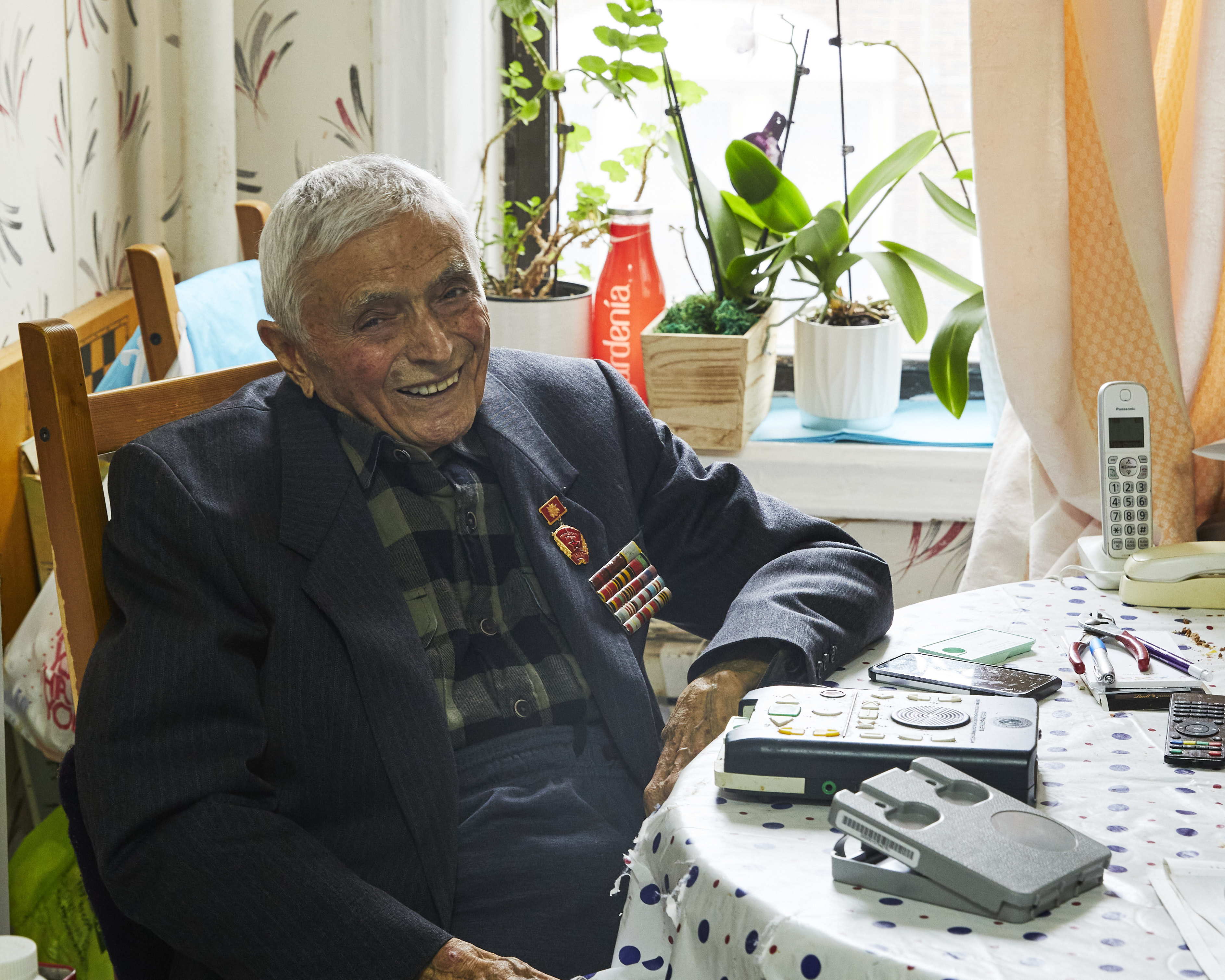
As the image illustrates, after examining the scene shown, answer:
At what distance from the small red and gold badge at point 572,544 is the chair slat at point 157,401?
15.3 inches

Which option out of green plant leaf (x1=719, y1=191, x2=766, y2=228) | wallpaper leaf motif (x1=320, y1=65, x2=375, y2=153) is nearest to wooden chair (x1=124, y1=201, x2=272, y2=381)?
wallpaper leaf motif (x1=320, y1=65, x2=375, y2=153)

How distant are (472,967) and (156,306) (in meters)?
1.01

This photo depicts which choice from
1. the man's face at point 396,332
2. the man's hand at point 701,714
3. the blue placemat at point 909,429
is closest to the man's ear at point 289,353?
the man's face at point 396,332

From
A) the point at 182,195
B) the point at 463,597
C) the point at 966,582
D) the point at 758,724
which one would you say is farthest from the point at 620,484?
the point at 182,195

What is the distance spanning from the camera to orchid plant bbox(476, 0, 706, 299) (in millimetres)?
1992

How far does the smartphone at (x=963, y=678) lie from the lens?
967 mm

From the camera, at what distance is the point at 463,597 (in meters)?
1.22

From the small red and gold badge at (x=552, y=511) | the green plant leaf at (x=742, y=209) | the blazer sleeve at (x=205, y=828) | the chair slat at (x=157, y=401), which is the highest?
the green plant leaf at (x=742, y=209)

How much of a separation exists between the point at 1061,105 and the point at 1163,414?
41 cm

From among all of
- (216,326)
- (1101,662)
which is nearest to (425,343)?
(216,326)

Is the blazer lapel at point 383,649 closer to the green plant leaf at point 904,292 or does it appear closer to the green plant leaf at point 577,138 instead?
the green plant leaf at point 904,292

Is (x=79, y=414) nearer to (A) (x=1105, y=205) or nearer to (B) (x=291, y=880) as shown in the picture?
(B) (x=291, y=880)

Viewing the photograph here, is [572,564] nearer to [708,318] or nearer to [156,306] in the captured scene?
[156,306]

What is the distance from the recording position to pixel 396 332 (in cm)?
122
